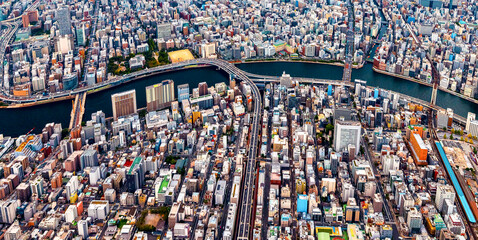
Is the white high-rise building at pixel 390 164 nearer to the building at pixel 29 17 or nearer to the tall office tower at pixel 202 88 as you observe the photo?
the tall office tower at pixel 202 88

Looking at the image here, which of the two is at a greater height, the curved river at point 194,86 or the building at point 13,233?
the curved river at point 194,86

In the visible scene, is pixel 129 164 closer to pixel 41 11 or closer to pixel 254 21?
pixel 254 21

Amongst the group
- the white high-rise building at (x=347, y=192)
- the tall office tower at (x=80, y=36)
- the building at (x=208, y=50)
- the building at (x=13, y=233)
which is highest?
the tall office tower at (x=80, y=36)

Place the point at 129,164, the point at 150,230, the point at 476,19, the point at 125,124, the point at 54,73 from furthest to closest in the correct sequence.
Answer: the point at 476,19, the point at 54,73, the point at 125,124, the point at 129,164, the point at 150,230

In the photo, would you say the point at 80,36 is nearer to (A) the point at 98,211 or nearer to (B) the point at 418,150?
(A) the point at 98,211

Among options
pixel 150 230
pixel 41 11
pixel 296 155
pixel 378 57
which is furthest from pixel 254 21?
pixel 150 230

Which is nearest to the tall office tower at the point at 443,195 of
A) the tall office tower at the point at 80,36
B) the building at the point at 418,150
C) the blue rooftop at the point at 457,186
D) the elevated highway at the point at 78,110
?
the blue rooftop at the point at 457,186

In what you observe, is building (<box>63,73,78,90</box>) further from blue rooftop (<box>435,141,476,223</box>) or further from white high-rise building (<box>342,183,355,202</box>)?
blue rooftop (<box>435,141,476,223</box>)
